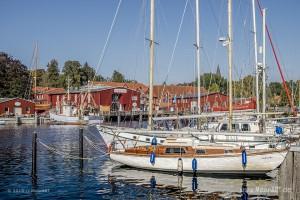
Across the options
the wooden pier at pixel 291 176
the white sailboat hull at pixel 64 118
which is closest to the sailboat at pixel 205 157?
the wooden pier at pixel 291 176

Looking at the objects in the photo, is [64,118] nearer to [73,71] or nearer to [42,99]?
[42,99]

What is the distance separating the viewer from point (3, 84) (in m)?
116

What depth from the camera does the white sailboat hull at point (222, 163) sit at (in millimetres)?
24203

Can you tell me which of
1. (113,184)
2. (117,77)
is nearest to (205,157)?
(113,184)

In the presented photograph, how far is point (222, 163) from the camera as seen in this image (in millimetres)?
25031

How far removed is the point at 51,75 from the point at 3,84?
4248 centimetres

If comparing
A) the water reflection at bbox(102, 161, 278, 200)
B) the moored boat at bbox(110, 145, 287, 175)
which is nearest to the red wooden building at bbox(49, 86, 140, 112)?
the moored boat at bbox(110, 145, 287, 175)

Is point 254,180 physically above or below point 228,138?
below

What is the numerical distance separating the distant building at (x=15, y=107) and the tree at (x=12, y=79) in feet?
45.5

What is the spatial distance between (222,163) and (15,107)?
3353 inches

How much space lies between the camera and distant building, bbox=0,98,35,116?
321 ft

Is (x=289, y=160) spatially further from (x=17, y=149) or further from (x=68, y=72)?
(x=68, y=72)

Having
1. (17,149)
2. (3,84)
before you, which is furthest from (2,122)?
(17,149)

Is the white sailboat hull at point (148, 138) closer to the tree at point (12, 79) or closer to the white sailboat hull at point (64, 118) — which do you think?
the white sailboat hull at point (64, 118)
